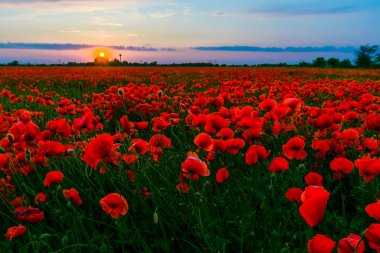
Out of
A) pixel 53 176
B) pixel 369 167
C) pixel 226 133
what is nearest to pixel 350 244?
pixel 369 167

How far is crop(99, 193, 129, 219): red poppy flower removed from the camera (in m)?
1.83

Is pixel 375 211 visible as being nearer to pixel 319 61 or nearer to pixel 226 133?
pixel 226 133

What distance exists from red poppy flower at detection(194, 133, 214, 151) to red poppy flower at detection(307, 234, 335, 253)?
3.79 feet

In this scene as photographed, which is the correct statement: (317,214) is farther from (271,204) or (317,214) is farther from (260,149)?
(271,204)

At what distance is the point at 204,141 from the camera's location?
2.29m

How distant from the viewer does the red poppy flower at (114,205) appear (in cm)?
183

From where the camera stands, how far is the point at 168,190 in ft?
8.59

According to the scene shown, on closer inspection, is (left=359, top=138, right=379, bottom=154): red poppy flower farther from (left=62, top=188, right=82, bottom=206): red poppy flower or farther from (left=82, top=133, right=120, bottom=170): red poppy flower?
(left=62, top=188, right=82, bottom=206): red poppy flower

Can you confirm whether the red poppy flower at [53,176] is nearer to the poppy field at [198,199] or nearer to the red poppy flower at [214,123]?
the poppy field at [198,199]

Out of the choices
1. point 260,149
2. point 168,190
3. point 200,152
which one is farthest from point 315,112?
point 168,190

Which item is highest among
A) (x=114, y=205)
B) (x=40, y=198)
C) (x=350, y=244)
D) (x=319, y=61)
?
(x=319, y=61)

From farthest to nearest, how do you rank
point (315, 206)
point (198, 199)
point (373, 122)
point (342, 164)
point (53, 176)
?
1. point (373, 122)
2. point (198, 199)
3. point (53, 176)
4. point (342, 164)
5. point (315, 206)

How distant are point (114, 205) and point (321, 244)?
1.04 metres

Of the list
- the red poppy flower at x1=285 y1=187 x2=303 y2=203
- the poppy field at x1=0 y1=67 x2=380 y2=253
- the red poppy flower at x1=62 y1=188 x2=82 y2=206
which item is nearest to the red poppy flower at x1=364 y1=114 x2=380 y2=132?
the poppy field at x1=0 y1=67 x2=380 y2=253
